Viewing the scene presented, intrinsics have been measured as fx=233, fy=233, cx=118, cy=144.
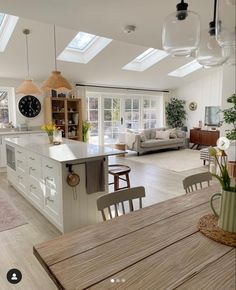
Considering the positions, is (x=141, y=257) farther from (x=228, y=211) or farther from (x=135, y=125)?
(x=135, y=125)

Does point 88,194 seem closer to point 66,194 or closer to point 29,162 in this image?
point 66,194

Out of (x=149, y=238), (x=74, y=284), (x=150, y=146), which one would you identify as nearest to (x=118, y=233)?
(x=149, y=238)

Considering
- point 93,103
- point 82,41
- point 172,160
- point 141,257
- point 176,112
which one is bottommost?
point 172,160

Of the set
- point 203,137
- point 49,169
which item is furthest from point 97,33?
point 203,137

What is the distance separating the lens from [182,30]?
4.27 ft

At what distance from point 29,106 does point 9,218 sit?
3.85 metres

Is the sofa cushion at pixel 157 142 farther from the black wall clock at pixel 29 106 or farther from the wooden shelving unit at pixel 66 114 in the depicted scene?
the black wall clock at pixel 29 106

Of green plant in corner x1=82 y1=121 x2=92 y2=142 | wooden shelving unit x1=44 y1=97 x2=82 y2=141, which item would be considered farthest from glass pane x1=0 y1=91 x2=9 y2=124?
green plant in corner x1=82 y1=121 x2=92 y2=142

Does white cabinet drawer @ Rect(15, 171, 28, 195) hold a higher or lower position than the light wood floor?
higher

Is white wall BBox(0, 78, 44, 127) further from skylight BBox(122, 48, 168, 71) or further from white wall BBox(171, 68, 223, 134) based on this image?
white wall BBox(171, 68, 223, 134)

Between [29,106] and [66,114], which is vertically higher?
[29,106]

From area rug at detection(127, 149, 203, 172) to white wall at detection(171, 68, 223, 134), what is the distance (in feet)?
6.79

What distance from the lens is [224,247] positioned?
3.50ft

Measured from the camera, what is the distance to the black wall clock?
610 cm
